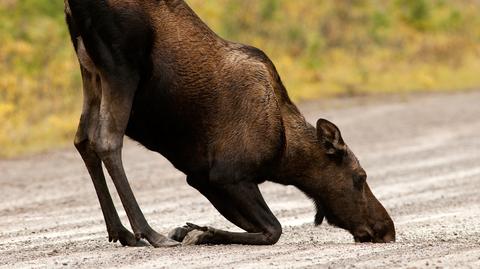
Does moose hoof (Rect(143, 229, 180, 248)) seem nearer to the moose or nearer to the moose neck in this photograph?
the moose

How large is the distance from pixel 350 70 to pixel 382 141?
872cm

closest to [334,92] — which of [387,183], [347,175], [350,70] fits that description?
[350,70]

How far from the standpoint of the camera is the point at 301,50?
2866cm

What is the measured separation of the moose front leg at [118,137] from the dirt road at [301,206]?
0.20 m

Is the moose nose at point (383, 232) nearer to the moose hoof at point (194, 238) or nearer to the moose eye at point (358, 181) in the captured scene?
the moose eye at point (358, 181)

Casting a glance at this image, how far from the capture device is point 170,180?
50.8 ft

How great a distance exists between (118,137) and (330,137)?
1.64m

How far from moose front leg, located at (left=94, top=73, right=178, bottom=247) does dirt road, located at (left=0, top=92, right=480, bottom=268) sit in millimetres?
203

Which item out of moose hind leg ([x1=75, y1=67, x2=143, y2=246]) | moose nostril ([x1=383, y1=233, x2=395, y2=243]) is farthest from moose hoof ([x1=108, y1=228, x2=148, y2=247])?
moose nostril ([x1=383, y1=233, x2=395, y2=243])

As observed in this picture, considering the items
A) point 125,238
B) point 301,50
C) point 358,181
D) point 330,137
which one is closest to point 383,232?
point 358,181

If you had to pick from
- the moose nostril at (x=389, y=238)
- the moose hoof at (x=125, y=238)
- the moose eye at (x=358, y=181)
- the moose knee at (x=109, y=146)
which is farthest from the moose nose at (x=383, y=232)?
the moose knee at (x=109, y=146)

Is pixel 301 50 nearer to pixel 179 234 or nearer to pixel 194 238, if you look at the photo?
pixel 179 234

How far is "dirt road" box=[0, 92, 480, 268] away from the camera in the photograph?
846cm

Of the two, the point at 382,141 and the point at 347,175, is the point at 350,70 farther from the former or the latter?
the point at 347,175
